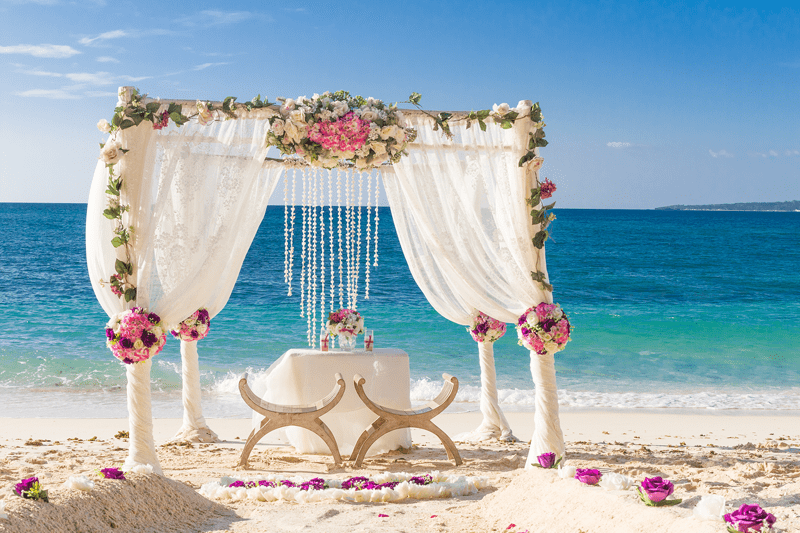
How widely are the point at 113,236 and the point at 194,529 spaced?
1.86 m

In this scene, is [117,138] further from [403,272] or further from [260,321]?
[403,272]

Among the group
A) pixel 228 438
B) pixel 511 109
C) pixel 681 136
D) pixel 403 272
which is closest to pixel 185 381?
pixel 228 438

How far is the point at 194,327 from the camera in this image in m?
5.48

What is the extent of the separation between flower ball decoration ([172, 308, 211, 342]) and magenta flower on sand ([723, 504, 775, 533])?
4165 millimetres

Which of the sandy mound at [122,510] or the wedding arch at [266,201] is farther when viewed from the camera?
the wedding arch at [266,201]

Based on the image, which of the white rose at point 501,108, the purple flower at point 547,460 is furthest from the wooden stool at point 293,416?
the white rose at point 501,108

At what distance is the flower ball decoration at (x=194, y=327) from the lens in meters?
5.46

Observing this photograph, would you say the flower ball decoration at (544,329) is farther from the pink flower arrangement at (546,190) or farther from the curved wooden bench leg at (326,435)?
the curved wooden bench leg at (326,435)

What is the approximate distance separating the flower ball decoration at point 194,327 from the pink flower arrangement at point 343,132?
2029 millimetres

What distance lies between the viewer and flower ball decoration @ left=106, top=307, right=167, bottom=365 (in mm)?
3973

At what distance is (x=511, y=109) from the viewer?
4344 mm

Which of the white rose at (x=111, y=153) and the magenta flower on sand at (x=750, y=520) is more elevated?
the white rose at (x=111, y=153)

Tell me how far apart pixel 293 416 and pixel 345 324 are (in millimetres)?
869

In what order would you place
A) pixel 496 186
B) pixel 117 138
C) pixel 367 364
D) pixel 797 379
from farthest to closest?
pixel 797 379 → pixel 367 364 → pixel 496 186 → pixel 117 138
